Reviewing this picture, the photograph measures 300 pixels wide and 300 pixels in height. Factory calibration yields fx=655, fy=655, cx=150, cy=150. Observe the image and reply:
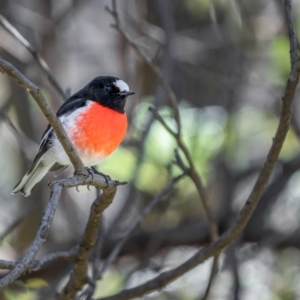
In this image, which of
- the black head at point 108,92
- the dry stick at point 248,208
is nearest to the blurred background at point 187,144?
the black head at point 108,92

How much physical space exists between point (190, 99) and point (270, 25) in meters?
0.91

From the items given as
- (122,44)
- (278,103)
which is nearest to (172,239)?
(278,103)

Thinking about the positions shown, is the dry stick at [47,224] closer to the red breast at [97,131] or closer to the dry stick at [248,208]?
the dry stick at [248,208]

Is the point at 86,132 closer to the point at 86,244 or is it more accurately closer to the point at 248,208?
the point at 86,244

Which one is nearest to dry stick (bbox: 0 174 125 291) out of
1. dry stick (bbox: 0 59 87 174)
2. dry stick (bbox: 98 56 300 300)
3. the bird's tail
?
dry stick (bbox: 0 59 87 174)

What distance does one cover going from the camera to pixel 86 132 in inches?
134

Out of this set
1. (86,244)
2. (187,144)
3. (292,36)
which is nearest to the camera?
(292,36)

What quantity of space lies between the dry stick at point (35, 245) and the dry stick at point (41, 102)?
252 mm

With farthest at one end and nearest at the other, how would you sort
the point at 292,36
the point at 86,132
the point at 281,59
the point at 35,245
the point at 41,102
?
the point at 281,59
the point at 86,132
the point at 292,36
the point at 41,102
the point at 35,245

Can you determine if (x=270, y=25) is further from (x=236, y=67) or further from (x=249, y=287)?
(x=249, y=287)

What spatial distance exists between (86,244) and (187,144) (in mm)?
1641

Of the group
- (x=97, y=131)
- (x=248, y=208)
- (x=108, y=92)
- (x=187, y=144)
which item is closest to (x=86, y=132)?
(x=97, y=131)

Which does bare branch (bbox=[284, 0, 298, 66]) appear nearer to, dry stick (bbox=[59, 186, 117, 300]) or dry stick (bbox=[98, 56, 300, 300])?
dry stick (bbox=[98, 56, 300, 300])

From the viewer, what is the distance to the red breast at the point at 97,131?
338 cm
